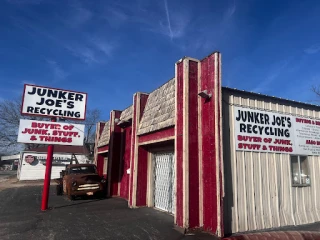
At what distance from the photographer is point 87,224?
8.43 meters

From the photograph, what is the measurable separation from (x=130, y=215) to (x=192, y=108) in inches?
198

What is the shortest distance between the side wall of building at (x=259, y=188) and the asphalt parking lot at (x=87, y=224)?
1.41 metres

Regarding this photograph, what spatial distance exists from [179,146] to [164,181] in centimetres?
312

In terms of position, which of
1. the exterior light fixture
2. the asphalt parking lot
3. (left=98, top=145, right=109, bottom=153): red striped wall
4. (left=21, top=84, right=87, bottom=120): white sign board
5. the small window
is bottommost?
the asphalt parking lot

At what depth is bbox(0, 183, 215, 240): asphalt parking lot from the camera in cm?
711

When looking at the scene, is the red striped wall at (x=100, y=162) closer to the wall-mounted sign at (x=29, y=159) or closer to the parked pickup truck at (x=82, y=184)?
the parked pickup truck at (x=82, y=184)

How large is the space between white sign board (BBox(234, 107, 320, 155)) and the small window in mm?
277

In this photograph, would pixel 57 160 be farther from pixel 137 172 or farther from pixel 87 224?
pixel 87 224

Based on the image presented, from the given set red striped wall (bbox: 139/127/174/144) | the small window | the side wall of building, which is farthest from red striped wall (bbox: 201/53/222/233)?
the small window

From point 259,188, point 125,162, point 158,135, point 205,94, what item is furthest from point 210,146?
point 125,162

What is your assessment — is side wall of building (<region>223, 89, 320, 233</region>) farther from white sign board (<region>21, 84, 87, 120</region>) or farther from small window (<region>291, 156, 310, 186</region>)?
white sign board (<region>21, 84, 87, 120</region>)

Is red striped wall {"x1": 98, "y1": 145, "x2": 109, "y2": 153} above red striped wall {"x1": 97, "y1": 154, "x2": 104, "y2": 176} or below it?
above

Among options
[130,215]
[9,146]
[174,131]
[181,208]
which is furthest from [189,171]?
[9,146]

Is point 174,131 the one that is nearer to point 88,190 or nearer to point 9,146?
point 88,190
